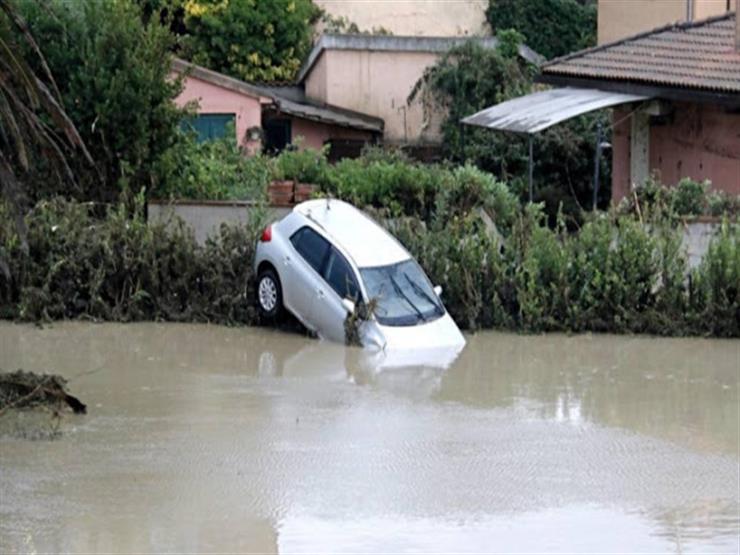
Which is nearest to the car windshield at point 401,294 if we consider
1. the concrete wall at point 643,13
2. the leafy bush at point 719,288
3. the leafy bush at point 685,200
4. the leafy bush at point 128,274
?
the leafy bush at point 128,274

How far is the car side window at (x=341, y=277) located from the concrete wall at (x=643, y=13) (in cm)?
1385

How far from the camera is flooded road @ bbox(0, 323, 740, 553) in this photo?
10.9 metres

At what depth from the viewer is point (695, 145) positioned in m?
24.6

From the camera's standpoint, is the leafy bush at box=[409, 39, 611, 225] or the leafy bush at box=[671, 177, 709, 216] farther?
the leafy bush at box=[409, 39, 611, 225]

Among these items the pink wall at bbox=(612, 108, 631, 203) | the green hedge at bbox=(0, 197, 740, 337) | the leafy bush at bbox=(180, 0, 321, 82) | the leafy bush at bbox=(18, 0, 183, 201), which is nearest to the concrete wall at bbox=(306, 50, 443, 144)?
the leafy bush at bbox=(180, 0, 321, 82)

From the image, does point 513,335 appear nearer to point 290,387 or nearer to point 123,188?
point 290,387

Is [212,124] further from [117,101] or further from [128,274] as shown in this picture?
[128,274]

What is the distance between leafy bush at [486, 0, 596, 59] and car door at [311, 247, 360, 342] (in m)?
21.3

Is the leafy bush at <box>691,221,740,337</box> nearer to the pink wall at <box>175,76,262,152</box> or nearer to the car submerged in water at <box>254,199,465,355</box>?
the car submerged in water at <box>254,199,465,355</box>

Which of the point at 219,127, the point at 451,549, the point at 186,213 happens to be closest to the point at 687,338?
the point at 186,213

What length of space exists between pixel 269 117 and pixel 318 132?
4.83 feet

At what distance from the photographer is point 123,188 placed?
21453 millimetres

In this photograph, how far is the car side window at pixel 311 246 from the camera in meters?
18.6

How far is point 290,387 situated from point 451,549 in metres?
5.79
